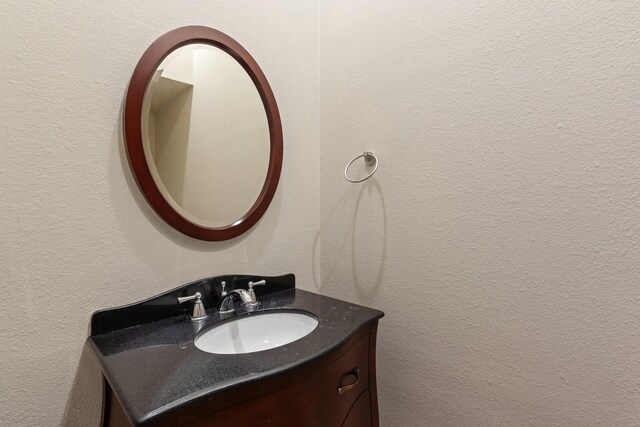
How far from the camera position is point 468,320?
95 cm

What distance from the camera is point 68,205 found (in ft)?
2.72

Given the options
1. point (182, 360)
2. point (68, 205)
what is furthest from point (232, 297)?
point (68, 205)

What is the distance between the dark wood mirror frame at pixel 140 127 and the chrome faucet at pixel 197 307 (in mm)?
188

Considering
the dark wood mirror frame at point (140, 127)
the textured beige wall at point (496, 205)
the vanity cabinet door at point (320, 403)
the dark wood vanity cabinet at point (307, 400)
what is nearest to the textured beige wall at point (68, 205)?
the dark wood mirror frame at point (140, 127)

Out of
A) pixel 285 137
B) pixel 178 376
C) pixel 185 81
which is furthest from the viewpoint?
pixel 285 137

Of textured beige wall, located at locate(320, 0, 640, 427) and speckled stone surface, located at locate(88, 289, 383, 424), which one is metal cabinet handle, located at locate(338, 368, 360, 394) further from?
textured beige wall, located at locate(320, 0, 640, 427)

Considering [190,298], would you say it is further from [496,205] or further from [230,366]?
[496,205]

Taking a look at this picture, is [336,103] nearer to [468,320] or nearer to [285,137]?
[285,137]

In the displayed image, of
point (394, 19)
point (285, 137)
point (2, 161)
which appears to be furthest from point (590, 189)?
point (2, 161)

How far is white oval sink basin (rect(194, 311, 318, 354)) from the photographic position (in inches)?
37.7

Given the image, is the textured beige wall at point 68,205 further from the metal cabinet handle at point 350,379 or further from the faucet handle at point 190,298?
the metal cabinet handle at point 350,379

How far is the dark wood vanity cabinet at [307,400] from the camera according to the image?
→ 599 millimetres

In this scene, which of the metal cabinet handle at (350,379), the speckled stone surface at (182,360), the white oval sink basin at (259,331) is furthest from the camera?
the white oval sink basin at (259,331)

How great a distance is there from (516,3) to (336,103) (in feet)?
2.14
